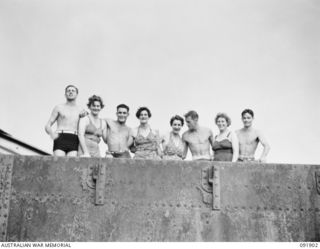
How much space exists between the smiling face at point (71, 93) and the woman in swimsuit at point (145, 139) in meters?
1.17

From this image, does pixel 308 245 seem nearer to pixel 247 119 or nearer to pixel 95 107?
pixel 247 119

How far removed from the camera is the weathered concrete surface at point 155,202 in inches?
241

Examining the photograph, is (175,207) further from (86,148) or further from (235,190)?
(86,148)

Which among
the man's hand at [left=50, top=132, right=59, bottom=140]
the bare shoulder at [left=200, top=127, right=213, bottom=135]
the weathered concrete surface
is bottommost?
the weathered concrete surface

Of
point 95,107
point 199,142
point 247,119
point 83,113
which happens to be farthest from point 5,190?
point 247,119

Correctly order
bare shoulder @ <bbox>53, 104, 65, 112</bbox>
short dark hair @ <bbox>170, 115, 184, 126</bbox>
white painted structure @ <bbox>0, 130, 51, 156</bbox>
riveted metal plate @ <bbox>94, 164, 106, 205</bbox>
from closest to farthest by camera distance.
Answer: riveted metal plate @ <bbox>94, 164, 106, 205</bbox> → bare shoulder @ <bbox>53, 104, 65, 112</bbox> → short dark hair @ <bbox>170, 115, 184, 126</bbox> → white painted structure @ <bbox>0, 130, 51, 156</bbox>

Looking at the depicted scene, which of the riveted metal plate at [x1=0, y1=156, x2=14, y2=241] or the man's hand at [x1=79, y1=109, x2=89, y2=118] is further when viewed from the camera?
the man's hand at [x1=79, y1=109, x2=89, y2=118]

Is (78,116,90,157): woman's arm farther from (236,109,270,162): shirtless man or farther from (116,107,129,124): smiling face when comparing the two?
(236,109,270,162): shirtless man

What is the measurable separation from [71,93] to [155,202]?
2.46 m

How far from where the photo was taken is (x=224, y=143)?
7.37 m

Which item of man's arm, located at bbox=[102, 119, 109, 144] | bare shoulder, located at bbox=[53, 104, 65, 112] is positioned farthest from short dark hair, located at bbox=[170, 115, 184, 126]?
bare shoulder, located at bbox=[53, 104, 65, 112]

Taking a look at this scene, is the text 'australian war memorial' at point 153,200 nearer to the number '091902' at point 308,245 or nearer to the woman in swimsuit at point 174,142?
the number '091902' at point 308,245

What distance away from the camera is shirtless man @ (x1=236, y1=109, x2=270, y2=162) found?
7496mm

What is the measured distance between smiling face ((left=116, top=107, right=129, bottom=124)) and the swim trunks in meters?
0.92
